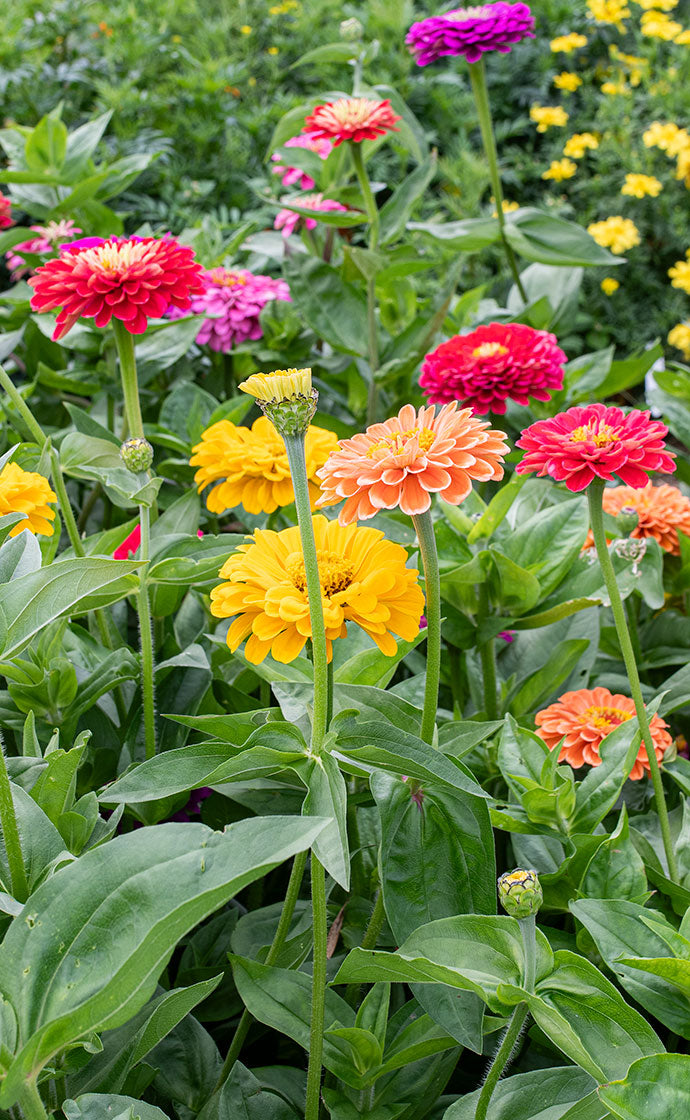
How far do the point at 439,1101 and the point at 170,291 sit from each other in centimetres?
75

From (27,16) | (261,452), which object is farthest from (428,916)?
(27,16)

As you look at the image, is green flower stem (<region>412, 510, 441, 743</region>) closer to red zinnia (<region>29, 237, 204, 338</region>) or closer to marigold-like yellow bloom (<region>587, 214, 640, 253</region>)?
red zinnia (<region>29, 237, 204, 338</region>)

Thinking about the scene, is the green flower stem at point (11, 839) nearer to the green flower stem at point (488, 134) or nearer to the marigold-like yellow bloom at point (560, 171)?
the green flower stem at point (488, 134)

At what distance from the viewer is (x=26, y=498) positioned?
859 millimetres

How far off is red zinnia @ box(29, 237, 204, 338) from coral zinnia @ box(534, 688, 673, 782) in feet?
1.76

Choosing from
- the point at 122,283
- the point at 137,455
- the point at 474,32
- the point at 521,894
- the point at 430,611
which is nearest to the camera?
the point at 521,894

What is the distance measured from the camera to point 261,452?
3.09 feet

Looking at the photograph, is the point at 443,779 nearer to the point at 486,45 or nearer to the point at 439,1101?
the point at 439,1101

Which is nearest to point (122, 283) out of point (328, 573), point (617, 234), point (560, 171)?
point (328, 573)

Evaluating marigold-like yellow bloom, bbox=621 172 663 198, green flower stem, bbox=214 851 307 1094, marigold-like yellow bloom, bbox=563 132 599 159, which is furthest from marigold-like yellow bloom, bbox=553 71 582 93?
green flower stem, bbox=214 851 307 1094

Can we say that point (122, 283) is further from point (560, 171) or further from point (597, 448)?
point (560, 171)

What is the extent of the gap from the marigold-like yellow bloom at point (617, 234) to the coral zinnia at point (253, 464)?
184 centimetres

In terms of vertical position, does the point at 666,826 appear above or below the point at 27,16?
below

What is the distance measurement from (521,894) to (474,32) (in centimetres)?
130
